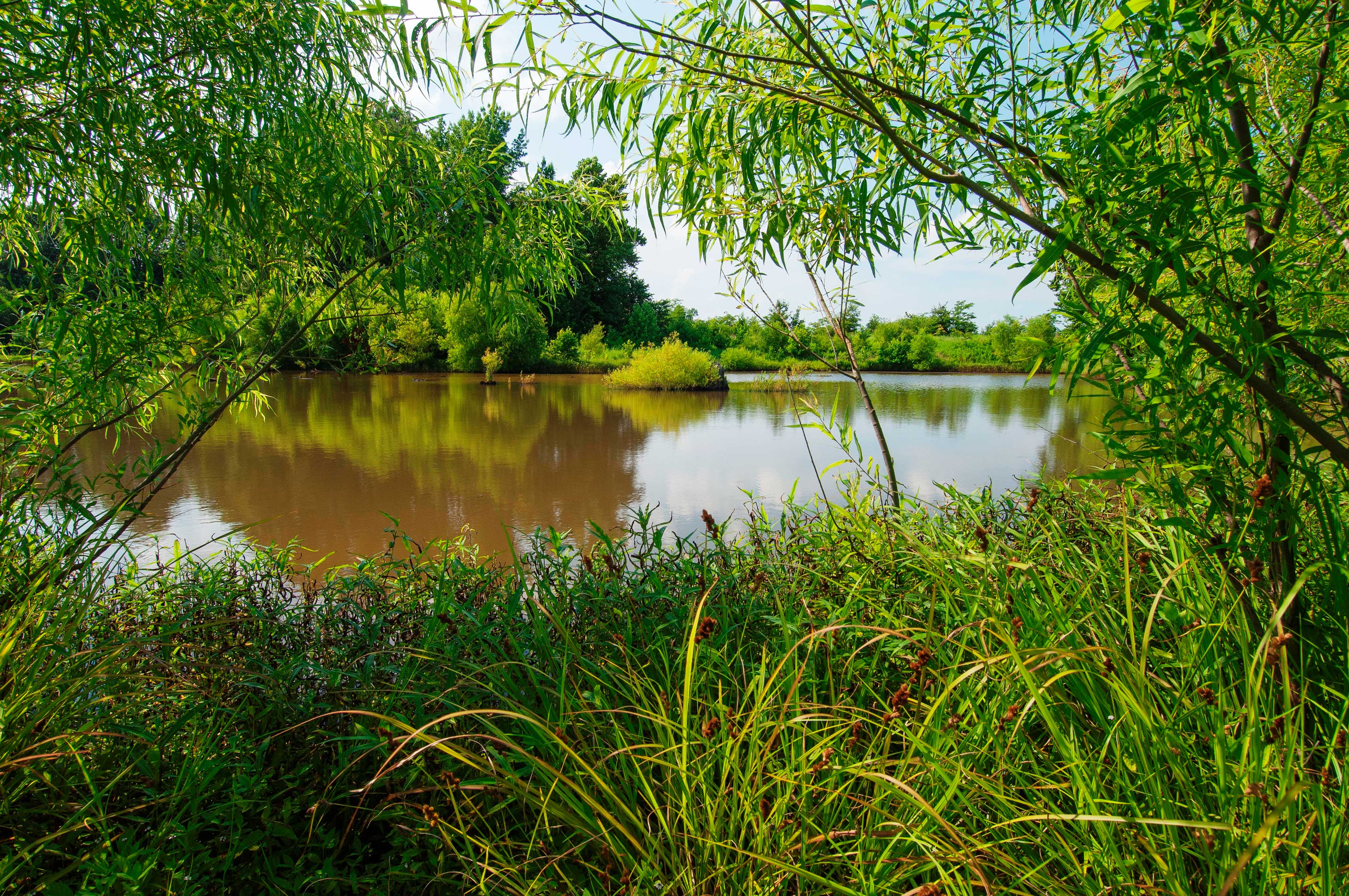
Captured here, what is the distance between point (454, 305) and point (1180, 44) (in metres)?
2.26

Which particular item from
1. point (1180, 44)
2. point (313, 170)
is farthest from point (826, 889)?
point (313, 170)

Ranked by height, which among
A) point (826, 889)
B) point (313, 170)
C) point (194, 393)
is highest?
point (313, 170)

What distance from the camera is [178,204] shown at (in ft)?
6.09

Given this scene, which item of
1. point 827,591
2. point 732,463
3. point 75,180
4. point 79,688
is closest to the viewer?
point 79,688

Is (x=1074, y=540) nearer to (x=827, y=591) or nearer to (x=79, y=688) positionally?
(x=827, y=591)

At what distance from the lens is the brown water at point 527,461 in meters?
3.98

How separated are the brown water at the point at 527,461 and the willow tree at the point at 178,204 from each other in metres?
1.07

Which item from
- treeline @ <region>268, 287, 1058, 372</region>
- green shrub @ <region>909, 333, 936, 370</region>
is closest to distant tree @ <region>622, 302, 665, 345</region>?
treeline @ <region>268, 287, 1058, 372</region>

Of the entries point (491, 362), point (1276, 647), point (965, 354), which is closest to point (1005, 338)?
point (965, 354)

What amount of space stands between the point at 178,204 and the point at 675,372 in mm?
13565

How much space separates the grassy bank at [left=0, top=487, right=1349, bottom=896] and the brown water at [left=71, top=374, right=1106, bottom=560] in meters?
0.45

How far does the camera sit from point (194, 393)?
2287 millimetres

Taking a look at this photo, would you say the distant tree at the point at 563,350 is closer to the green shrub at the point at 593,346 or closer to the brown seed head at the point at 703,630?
the green shrub at the point at 593,346

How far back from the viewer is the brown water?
3.98 meters
